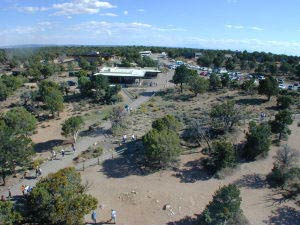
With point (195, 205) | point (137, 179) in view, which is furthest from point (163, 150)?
point (195, 205)

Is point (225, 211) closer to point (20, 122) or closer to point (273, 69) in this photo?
point (20, 122)

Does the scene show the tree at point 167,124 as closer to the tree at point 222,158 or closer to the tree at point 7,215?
the tree at point 222,158

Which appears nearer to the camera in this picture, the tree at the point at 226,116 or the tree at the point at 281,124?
the tree at the point at 281,124

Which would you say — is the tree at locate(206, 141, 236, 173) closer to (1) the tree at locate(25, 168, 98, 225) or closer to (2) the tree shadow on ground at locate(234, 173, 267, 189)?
(2) the tree shadow on ground at locate(234, 173, 267, 189)

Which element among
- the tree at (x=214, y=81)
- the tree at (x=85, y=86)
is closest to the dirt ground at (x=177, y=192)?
the tree at (x=214, y=81)

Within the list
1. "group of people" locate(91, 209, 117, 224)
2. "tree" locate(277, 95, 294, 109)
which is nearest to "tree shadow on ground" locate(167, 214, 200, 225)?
"group of people" locate(91, 209, 117, 224)

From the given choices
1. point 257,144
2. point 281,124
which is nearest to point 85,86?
point 281,124
